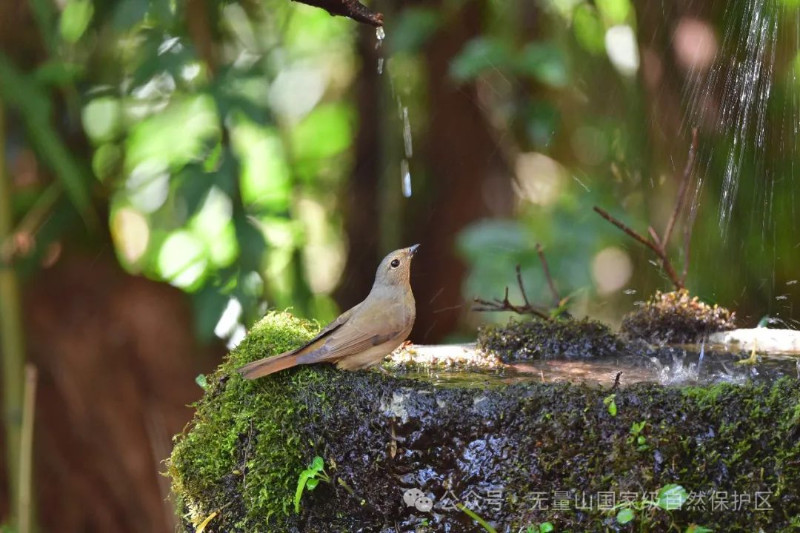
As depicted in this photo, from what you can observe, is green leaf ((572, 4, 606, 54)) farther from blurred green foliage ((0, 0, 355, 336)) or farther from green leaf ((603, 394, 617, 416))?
green leaf ((603, 394, 617, 416))

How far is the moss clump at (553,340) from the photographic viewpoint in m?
3.14

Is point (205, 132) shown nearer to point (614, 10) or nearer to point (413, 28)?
point (413, 28)

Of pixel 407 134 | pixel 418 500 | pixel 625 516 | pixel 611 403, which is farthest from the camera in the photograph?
pixel 407 134

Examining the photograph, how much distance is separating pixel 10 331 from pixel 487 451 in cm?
368

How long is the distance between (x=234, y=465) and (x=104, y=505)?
3.95 m

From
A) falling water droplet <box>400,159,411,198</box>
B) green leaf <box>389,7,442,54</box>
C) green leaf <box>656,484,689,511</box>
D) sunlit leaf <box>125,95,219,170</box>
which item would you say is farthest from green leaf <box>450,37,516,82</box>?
green leaf <box>656,484,689,511</box>

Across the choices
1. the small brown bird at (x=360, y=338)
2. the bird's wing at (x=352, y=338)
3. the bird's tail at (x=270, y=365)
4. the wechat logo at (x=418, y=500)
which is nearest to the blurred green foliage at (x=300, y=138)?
the small brown bird at (x=360, y=338)

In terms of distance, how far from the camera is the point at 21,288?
18.6 feet

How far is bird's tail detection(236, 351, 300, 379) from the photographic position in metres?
2.47

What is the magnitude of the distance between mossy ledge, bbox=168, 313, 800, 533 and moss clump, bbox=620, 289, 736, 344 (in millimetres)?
1144

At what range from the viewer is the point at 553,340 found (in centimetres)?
318

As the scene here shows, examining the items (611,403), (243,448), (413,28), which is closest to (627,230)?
(611,403)

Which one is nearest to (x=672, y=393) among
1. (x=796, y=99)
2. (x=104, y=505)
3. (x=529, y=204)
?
(x=796, y=99)

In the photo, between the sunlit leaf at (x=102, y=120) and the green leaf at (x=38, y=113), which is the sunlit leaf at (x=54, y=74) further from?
the sunlit leaf at (x=102, y=120)
